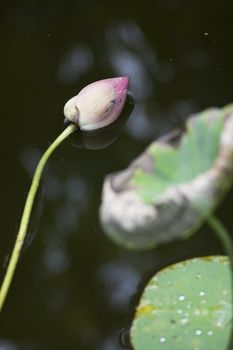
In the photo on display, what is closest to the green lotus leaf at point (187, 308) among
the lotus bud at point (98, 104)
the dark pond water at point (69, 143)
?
the dark pond water at point (69, 143)

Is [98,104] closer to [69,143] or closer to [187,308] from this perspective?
[69,143]

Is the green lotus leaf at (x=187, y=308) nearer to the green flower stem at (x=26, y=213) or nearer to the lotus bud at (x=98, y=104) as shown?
the green flower stem at (x=26, y=213)

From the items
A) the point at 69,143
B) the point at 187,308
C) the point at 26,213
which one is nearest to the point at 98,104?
the point at 69,143

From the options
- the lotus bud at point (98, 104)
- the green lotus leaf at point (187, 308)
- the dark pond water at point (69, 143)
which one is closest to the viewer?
the green lotus leaf at point (187, 308)

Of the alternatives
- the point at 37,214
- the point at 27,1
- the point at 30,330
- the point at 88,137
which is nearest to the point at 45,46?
the point at 27,1

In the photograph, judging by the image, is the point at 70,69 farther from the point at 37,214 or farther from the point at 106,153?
the point at 37,214

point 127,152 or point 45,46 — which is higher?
point 45,46
